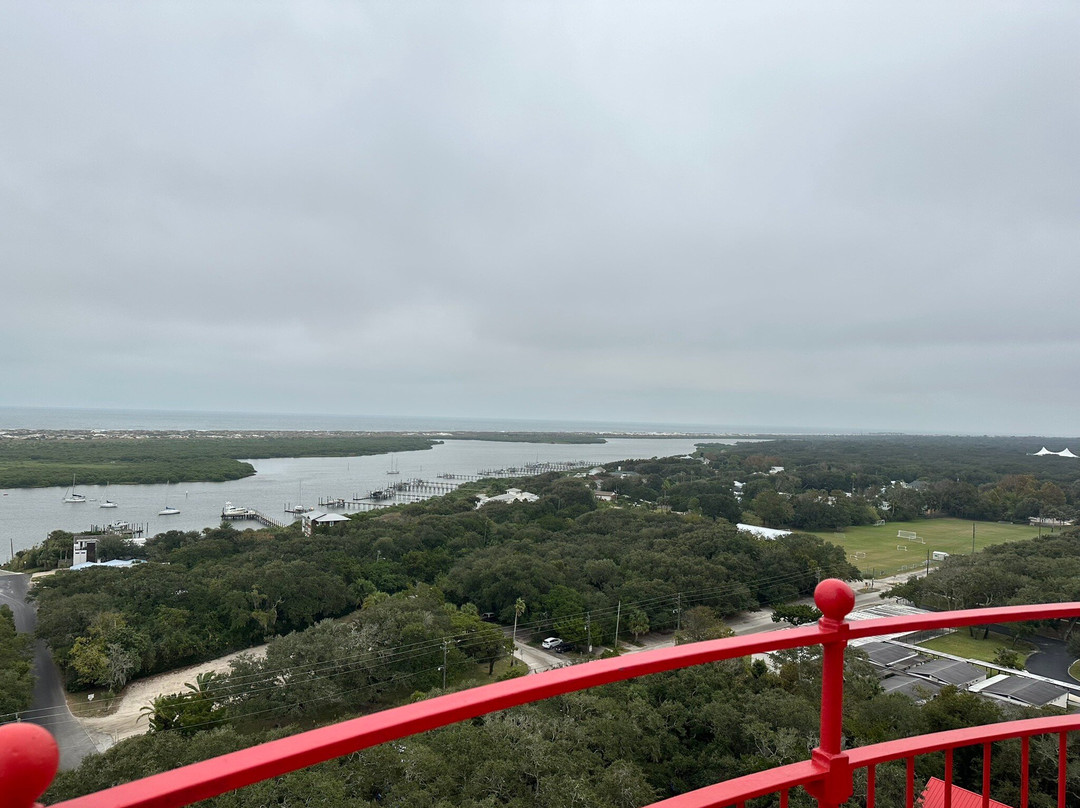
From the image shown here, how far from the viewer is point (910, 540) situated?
31.4 metres

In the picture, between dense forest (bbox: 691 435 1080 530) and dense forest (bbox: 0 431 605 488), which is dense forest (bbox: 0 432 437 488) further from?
dense forest (bbox: 691 435 1080 530)

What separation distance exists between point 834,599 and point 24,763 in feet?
4.96

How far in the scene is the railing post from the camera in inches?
54.7

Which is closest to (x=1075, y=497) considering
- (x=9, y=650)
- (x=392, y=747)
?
(x=392, y=747)

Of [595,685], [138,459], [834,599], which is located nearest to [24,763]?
[595,685]

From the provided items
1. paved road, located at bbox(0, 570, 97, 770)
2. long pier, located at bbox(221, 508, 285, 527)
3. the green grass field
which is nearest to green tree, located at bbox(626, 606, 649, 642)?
paved road, located at bbox(0, 570, 97, 770)

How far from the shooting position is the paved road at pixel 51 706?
10.2m

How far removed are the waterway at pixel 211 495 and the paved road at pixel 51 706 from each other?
1262 cm

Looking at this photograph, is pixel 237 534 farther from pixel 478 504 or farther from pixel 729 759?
pixel 729 759

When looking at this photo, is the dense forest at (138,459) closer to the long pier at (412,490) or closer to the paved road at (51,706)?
the long pier at (412,490)

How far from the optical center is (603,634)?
1582cm

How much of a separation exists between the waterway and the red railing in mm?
33073

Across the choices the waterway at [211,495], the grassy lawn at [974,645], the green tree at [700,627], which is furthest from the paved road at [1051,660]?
the waterway at [211,495]

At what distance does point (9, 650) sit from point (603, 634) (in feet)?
44.6
